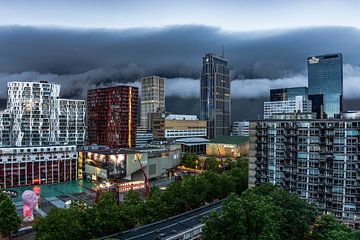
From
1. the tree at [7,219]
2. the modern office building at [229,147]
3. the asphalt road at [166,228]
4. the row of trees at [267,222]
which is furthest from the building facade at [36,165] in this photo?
the row of trees at [267,222]

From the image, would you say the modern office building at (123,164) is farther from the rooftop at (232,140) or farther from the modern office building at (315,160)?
the rooftop at (232,140)

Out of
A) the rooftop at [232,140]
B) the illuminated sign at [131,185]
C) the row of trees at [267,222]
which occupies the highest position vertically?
the rooftop at [232,140]

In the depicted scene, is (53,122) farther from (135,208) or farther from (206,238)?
(206,238)

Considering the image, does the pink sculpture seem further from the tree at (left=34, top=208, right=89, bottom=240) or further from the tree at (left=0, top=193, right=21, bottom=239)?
the tree at (left=34, top=208, right=89, bottom=240)

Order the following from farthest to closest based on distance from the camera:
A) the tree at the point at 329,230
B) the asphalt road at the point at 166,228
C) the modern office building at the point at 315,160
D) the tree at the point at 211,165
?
the tree at the point at 211,165, the modern office building at the point at 315,160, the asphalt road at the point at 166,228, the tree at the point at 329,230

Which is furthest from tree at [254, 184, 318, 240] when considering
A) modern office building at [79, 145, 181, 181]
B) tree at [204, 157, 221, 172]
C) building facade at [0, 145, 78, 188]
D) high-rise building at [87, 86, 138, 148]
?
high-rise building at [87, 86, 138, 148]

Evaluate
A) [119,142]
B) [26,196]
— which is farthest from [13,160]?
[119,142]
